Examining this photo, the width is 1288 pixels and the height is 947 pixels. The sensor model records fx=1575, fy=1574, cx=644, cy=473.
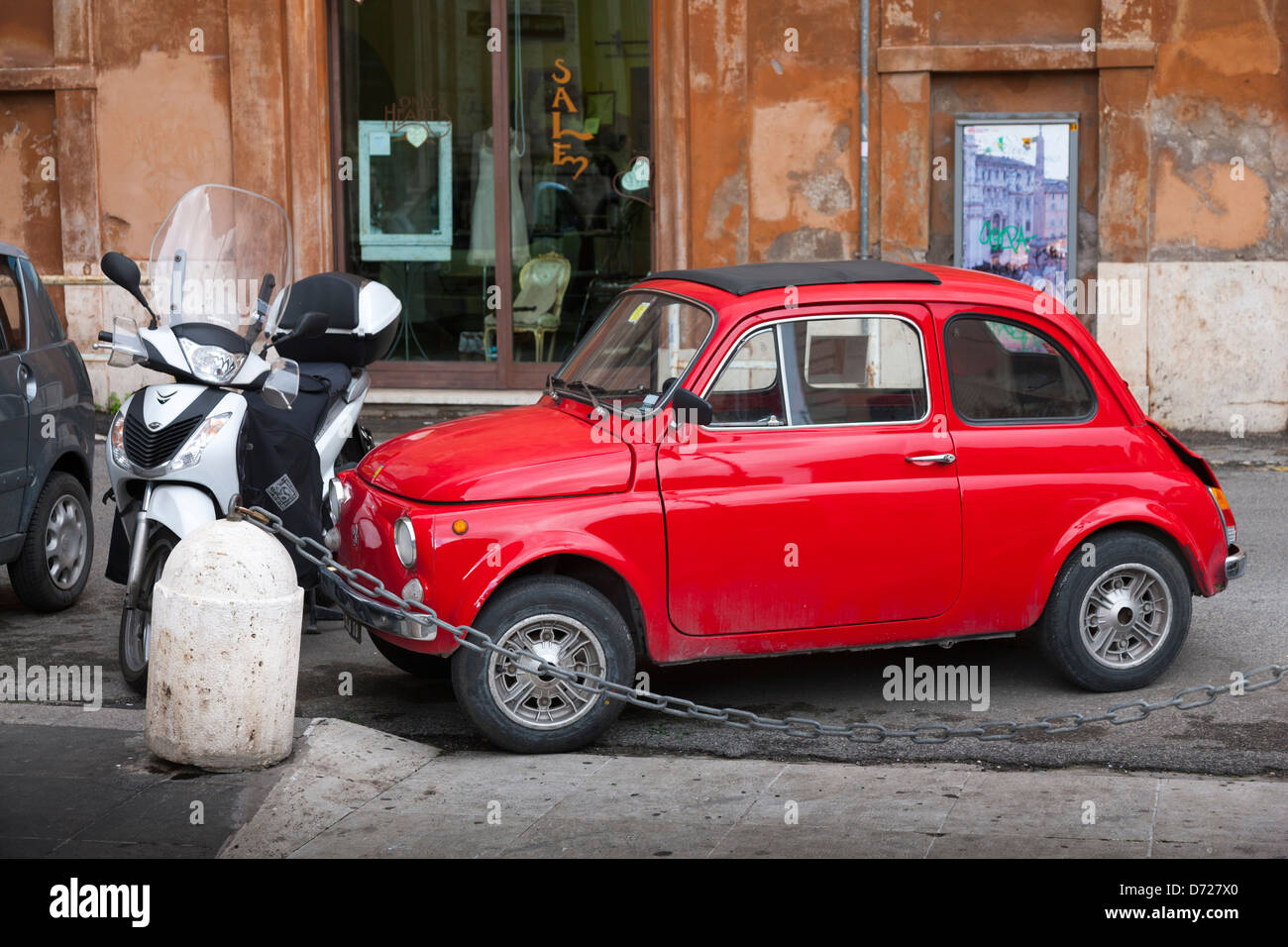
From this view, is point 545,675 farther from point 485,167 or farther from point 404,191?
point 404,191

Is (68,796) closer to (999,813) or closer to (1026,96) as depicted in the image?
(999,813)

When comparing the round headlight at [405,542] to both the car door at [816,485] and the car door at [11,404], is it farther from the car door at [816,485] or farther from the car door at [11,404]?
the car door at [11,404]

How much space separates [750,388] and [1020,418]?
3.82 feet

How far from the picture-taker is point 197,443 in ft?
20.9

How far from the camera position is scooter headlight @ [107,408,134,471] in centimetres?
643

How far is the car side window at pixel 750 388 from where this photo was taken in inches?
243

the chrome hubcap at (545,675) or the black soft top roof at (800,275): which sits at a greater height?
the black soft top roof at (800,275)

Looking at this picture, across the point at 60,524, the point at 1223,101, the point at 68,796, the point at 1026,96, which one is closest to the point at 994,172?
the point at 1026,96

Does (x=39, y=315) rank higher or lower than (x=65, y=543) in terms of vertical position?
higher
